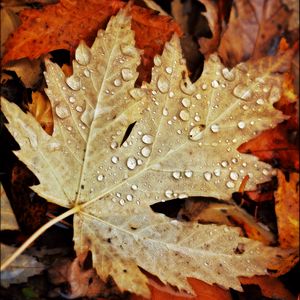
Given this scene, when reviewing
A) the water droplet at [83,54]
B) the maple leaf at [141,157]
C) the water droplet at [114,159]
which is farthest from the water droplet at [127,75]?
the water droplet at [114,159]

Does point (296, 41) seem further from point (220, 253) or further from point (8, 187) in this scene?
point (8, 187)

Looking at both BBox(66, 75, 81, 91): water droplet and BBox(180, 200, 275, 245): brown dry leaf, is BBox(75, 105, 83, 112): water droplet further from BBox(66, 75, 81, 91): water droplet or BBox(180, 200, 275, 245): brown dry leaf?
BBox(180, 200, 275, 245): brown dry leaf

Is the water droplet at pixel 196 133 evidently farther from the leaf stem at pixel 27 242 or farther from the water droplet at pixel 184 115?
the leaf stem at pixel 27 242

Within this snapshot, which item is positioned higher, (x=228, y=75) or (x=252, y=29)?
(x=252, y=29)

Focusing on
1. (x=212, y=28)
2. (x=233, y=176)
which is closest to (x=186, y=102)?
(x=233, y=176)

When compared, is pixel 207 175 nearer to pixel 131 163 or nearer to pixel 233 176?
pixel 233 176

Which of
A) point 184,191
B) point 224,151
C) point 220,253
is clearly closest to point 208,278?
point 220,253

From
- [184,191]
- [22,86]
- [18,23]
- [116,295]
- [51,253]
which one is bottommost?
[116,295]
